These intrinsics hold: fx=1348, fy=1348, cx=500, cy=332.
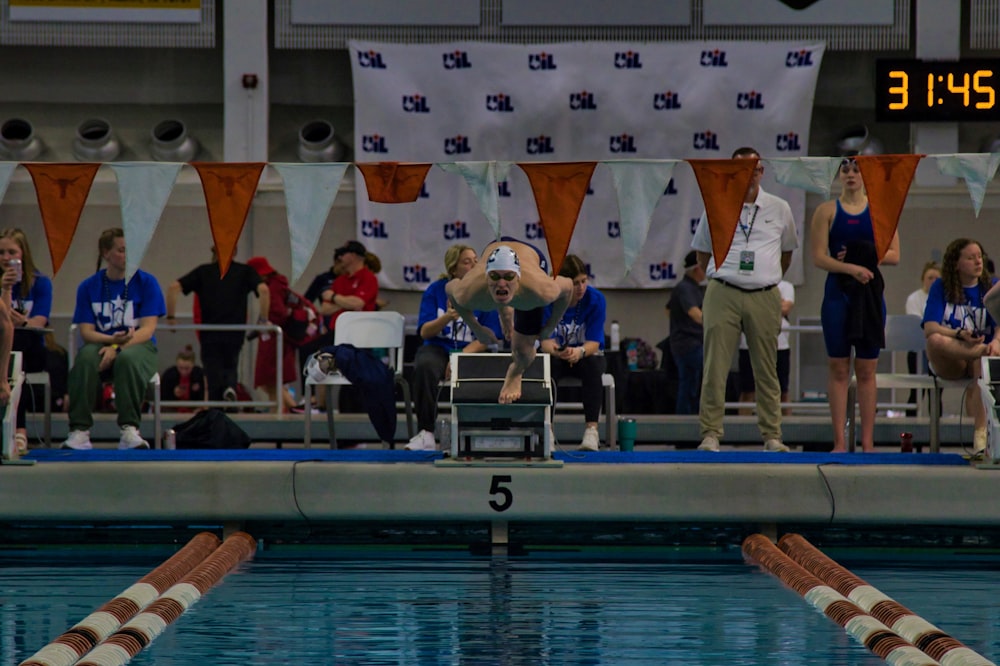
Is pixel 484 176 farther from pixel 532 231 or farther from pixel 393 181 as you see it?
pixel 532 231

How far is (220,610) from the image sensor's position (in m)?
5.18

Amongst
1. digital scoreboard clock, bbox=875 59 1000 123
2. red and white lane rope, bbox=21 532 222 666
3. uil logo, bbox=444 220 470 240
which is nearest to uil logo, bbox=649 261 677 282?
uil logo, bbox=444 220 470 240

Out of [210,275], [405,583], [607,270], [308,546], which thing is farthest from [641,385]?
[405,583]

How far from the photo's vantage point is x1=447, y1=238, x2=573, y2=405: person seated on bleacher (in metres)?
6.00

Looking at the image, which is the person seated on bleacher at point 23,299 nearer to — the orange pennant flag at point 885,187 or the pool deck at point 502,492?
the pool deck at point 502,492

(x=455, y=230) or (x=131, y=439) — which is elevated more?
Answer: (x=455, y=230)

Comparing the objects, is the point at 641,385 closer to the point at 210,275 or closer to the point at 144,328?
the point at 210,275

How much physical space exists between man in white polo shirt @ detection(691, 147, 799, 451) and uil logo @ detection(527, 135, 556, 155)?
570 cm

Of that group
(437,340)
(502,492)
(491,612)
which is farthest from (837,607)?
(437,340)

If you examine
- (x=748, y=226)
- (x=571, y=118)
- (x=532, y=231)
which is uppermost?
(x=571, y=118)

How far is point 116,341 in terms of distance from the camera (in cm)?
755

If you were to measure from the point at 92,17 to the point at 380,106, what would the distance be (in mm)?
2810

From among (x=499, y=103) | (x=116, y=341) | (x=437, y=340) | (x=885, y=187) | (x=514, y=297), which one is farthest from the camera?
(x=499, y=103)

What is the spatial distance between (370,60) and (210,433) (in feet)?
17.6
